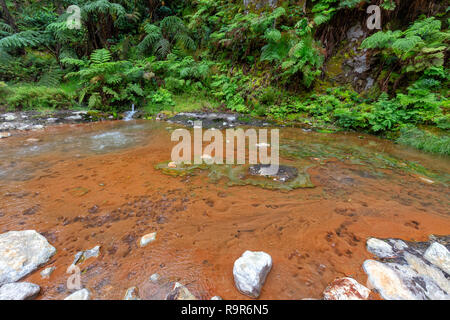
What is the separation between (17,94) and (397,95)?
1143cm

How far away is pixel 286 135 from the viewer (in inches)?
183

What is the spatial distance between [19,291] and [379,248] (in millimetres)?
2253

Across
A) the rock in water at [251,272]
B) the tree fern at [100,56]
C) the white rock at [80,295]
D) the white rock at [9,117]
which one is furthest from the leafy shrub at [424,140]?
the white rock at [9,117]

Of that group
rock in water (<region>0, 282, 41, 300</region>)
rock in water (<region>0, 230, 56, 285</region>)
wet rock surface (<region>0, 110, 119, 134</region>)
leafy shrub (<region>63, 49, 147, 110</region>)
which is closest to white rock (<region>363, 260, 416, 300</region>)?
rock in water (<region>0, 282, 41, 300</region>)

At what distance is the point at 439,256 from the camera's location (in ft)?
3.99

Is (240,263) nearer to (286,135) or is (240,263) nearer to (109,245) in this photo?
(109,245)

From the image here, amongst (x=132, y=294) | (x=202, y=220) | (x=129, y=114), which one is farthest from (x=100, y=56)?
(x=132, y=294)

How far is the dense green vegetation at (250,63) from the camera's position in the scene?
466 cm

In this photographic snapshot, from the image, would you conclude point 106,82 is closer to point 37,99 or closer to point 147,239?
point 37,99

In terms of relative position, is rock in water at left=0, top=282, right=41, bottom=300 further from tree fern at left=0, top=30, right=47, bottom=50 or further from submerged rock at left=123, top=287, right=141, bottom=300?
tree fern at left=0, top=30, right=47, bottom=50

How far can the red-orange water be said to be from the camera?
1.12 metres

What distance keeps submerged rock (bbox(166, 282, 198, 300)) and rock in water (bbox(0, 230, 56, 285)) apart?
3.03 ft

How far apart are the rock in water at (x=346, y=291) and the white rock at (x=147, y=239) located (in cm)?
121
